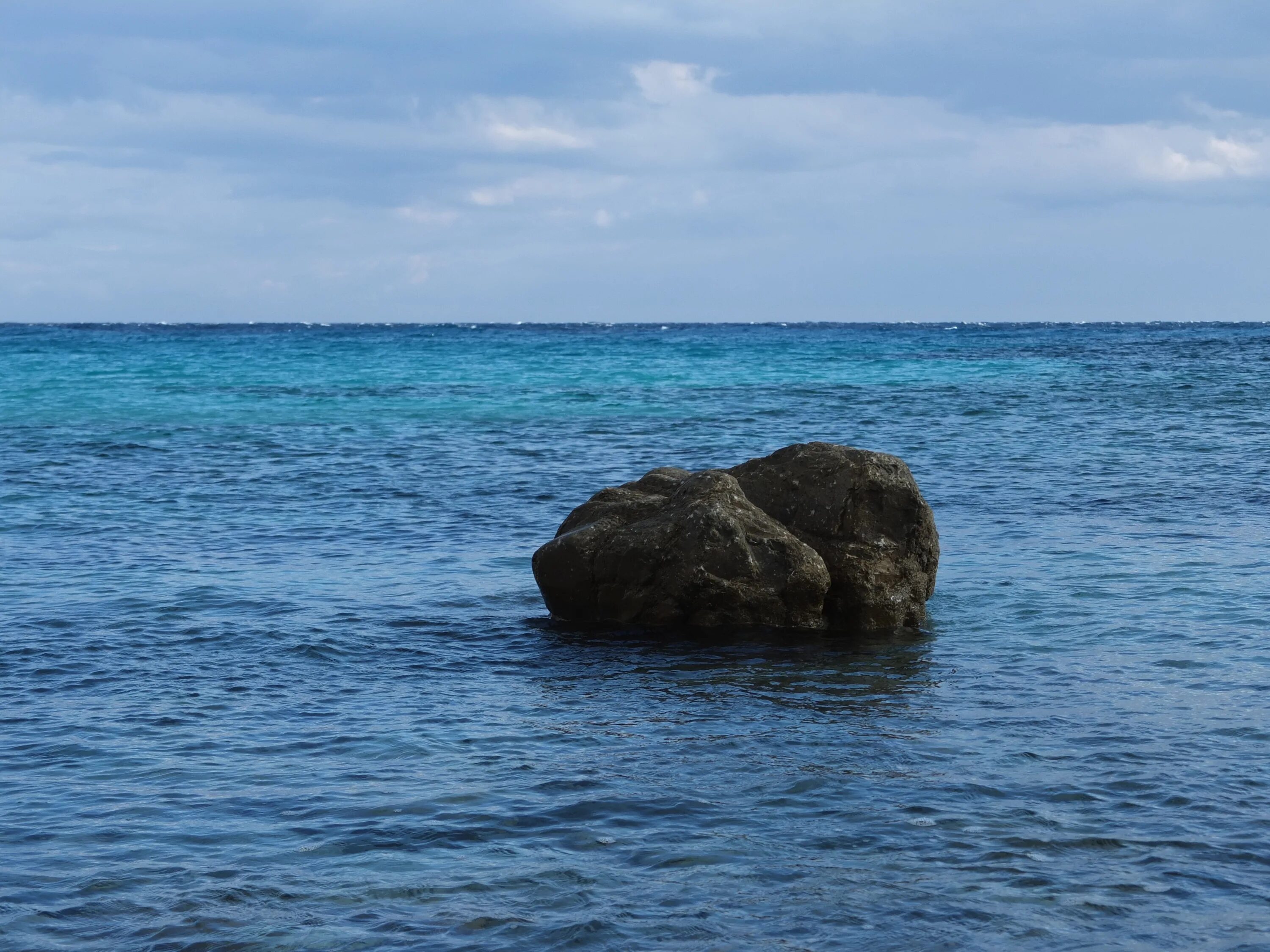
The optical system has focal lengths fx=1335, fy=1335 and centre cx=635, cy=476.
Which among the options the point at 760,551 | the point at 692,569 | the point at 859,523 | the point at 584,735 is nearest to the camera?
the point at 584,735

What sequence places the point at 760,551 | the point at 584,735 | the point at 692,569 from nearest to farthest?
the point at 584,735
the point at 692,569
the point at 760,551

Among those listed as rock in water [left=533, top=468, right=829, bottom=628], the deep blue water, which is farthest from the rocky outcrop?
the deep blue water

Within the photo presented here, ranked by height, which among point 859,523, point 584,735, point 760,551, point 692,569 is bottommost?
point 584,735

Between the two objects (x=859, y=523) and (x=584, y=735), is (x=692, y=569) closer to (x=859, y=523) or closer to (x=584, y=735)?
(x=859, y=523)

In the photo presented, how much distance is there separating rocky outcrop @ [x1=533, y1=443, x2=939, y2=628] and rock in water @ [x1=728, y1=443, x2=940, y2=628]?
11 mm

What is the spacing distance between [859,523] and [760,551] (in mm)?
1136

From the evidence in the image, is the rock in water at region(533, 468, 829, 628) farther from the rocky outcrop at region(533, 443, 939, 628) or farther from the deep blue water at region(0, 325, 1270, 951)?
the deep blue water at region(0, 325, 1270, 951)

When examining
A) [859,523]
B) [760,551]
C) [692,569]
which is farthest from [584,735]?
[859,523]

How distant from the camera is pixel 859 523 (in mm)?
12406

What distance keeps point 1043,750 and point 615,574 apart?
4.65 metres

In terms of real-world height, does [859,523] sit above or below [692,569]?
above

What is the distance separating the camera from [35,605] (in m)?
12.5

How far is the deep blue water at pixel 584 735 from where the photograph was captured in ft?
19.9

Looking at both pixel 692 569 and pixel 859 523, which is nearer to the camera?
pixel 692 569
